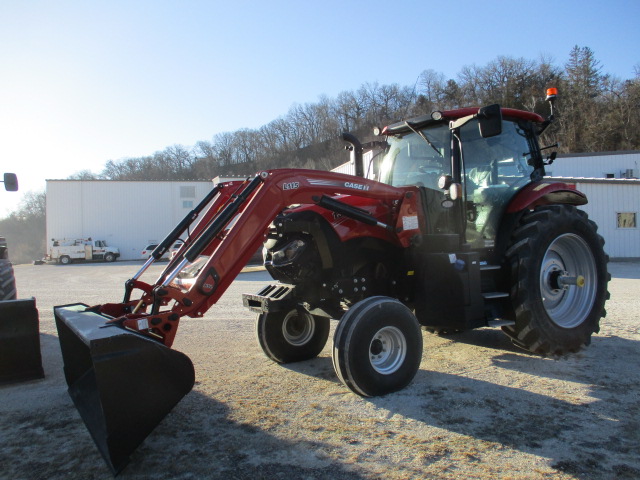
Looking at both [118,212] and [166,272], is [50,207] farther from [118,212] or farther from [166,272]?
[166,272]

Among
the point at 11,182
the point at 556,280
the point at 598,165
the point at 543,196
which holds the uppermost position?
the point at 598,165

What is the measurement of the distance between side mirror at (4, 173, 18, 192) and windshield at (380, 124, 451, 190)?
18.8ft

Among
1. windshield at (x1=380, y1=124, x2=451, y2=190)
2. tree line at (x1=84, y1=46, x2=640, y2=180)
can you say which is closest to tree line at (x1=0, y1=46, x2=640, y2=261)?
tree line at (x1=84, y1=46, x2=640, y2=180)

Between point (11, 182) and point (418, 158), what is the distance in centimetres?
621

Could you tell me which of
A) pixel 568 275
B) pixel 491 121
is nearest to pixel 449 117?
pixel 491 121

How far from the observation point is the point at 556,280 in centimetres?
538

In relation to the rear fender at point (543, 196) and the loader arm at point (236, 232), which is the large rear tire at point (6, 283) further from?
the rear fender at point (543, 196)

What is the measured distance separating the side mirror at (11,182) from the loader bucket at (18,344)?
3.49 metres

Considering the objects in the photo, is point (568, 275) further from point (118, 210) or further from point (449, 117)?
point (118, 210)

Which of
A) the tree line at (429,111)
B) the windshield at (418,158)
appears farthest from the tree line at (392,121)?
the windshield at (418,158)

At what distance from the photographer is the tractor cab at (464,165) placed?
16.1ft

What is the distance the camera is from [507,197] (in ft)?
17.5

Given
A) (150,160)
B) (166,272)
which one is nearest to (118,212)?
(166,272)

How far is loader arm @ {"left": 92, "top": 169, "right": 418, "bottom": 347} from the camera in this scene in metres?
3.64
